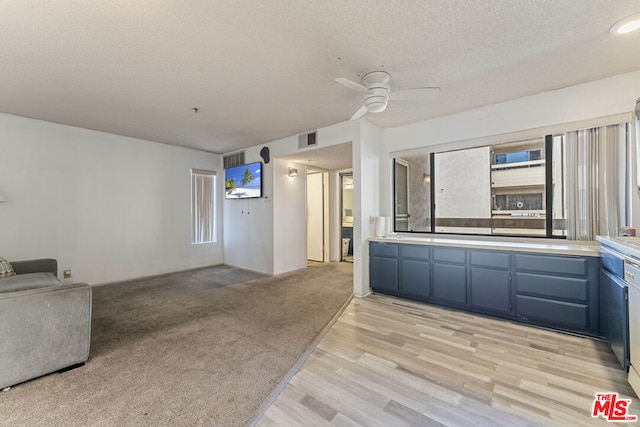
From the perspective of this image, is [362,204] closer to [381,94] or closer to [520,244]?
[381,94]

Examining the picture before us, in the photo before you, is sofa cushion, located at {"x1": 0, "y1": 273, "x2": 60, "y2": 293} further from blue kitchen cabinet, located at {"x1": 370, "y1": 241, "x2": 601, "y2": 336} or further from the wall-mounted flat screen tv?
blue kitchen cabinet, located at {"x1": 370, "y1": 241, "x2": 601, "y2": 336}

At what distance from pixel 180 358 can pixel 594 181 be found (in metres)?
4.26

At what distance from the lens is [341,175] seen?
6520 mm

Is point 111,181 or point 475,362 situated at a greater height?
point 111,181

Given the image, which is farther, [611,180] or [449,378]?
[611,180]

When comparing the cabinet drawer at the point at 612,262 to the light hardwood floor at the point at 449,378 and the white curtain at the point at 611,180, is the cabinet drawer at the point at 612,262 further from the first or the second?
the light hardwood floor at the point at 449,378

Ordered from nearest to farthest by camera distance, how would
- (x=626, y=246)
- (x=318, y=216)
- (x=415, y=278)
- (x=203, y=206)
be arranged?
1. (x=626, y=246)
2. (x=415, y=278)
3. (x=203, y=206)
4. (x=318, y=216)

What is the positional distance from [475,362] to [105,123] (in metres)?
5.37

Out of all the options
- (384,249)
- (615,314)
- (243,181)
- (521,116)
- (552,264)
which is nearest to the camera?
(615,314)

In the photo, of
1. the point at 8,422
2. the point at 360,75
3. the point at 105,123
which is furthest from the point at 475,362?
the point at 105,123

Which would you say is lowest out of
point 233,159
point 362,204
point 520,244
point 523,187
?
point 520,244

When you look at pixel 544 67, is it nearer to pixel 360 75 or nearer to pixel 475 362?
pixel 360 75

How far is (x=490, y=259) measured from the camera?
2.99 m

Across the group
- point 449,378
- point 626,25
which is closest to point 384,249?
point 449,378
